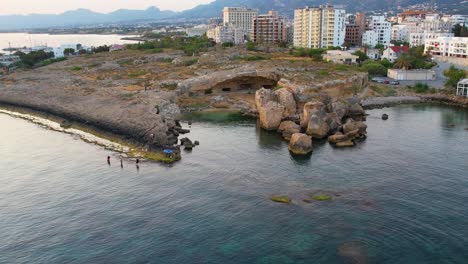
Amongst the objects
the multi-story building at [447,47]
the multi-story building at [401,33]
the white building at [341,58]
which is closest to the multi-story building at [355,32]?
the multi-story building at [401,33]

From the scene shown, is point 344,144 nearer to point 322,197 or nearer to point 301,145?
point 301,145

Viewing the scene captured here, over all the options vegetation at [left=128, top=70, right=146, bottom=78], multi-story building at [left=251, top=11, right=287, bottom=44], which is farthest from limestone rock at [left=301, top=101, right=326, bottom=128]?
Result: multi-story building at [left=251, top=11, right=287, bottom=44]

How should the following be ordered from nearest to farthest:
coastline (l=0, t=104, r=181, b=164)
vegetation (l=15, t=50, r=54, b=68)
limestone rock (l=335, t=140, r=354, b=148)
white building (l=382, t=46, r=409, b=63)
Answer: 1. coastline (l=0, t=104, r=181, b=164)
2. limestone rock (l=335, t=140, r=354, b=148)
3. white building (l=382, t=46, r=409, b=63)
4. vegetation (l=15, t=50, r=54, b=68)

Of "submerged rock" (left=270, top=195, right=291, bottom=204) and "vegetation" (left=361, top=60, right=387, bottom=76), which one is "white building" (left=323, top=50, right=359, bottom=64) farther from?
"submerged rock" (left=270, top=195, right=291, bottom=204)

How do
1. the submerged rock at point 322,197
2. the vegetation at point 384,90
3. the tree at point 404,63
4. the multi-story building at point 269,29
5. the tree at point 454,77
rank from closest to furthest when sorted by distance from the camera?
the submerged rock at point 322,197 → the tree at point 454,77 → the vegetation at point 384,90 → the tree at point 404,63 → the multi-story building at point 269,29

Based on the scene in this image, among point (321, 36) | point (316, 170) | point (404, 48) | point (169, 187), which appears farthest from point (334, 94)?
point (321, 36)

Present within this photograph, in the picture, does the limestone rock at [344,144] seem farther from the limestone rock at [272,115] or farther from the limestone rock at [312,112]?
the limestone rock at [272,115]

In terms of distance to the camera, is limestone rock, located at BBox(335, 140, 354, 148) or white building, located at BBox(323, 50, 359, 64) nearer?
limestone rock, located at BBox(335, 140, 354, 148)
